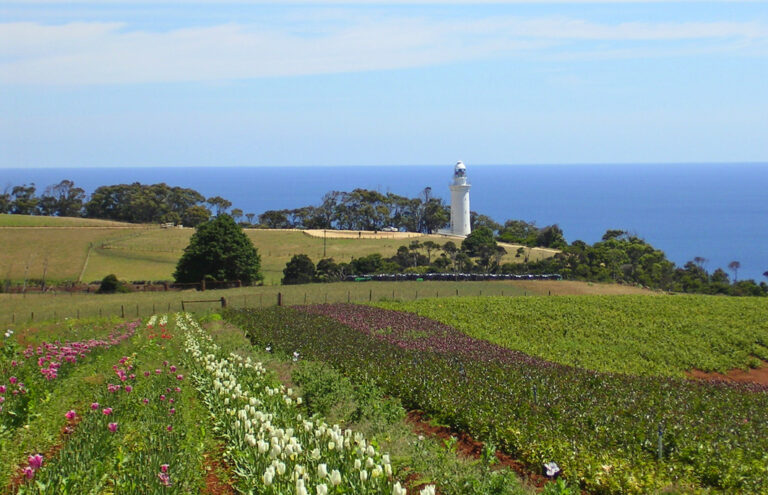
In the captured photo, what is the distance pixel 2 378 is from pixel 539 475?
8.84 meters

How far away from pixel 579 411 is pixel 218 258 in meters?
46.7

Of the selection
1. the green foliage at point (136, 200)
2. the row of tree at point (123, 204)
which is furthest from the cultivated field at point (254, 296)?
the green foliage at point (136, 200)

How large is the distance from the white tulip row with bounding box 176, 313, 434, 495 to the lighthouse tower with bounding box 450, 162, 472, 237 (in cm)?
9052

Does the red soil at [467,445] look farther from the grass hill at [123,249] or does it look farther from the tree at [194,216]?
the tree at [194,216]

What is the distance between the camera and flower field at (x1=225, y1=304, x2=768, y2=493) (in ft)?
34.7

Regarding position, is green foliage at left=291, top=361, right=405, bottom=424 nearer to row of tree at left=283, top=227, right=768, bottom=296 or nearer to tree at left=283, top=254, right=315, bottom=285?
row of tree at left=283, top=227, right=768, bottom=296

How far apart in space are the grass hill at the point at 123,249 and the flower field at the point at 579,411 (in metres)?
42.7

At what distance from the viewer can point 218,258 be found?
57.4 metres

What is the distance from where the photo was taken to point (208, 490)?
9062 mm

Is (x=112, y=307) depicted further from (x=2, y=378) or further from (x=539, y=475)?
(x=539, y=475)

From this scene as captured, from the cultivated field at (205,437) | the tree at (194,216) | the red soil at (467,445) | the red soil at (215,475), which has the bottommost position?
the tree at (194,216)

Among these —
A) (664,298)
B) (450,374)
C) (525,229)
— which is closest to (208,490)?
(450,374)

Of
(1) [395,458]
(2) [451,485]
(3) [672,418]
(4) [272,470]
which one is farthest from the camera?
(3) [672,418]

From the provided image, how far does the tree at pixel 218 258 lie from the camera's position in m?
57.3
